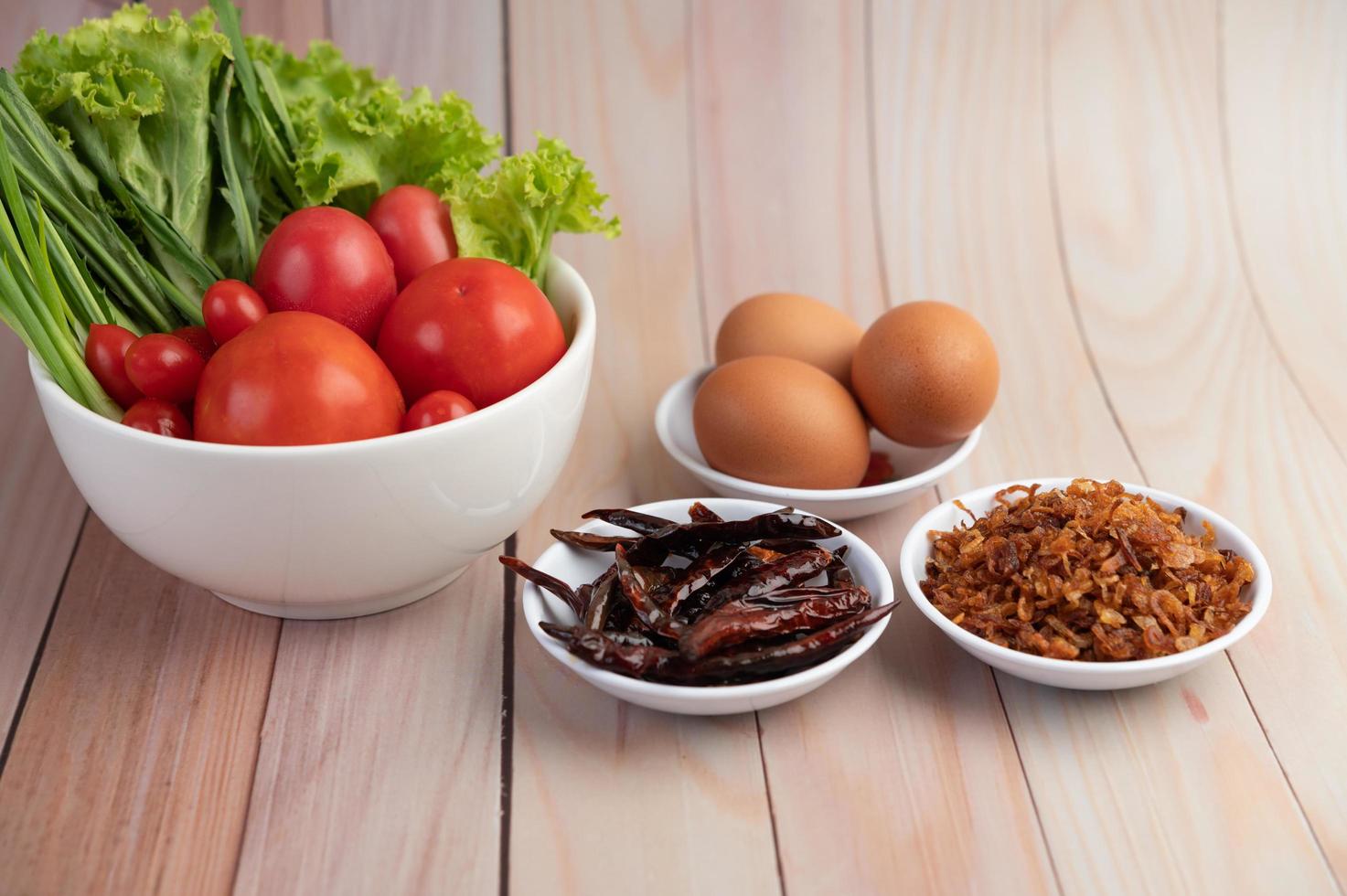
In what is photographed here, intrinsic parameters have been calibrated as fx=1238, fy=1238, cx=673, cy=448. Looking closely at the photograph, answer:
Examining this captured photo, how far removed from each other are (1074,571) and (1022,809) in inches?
11.0

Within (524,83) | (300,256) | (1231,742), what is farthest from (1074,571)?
(524,83)

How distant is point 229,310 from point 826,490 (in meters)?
0.80

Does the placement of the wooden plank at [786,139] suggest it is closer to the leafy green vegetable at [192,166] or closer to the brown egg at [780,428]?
the leafy green vegetable at [192,166]

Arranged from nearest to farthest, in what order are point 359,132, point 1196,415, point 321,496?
point 321,496 → point 359,132 → point 1196,415

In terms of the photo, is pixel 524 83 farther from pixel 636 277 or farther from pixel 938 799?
pixel 938 799

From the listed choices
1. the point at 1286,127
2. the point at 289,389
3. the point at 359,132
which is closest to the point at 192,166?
the point at 359,132

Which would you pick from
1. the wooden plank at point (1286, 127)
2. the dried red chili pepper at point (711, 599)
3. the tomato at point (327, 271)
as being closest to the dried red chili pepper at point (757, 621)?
the dried red chili pepper at point (711, 599)

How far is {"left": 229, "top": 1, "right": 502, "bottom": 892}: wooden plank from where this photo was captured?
1203 millimetres

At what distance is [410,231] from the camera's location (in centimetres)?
168

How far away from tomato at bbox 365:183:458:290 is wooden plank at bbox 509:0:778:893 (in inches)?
15.8

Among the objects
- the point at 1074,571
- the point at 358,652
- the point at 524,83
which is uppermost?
the point at 524,83

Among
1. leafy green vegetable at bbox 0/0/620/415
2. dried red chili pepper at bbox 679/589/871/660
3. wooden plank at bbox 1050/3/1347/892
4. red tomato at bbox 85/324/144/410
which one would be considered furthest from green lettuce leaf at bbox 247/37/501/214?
wooden plank at bbox 1050/3/1347/892

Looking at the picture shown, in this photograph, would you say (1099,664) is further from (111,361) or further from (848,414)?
(111,361)

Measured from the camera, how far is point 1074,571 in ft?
4.57
